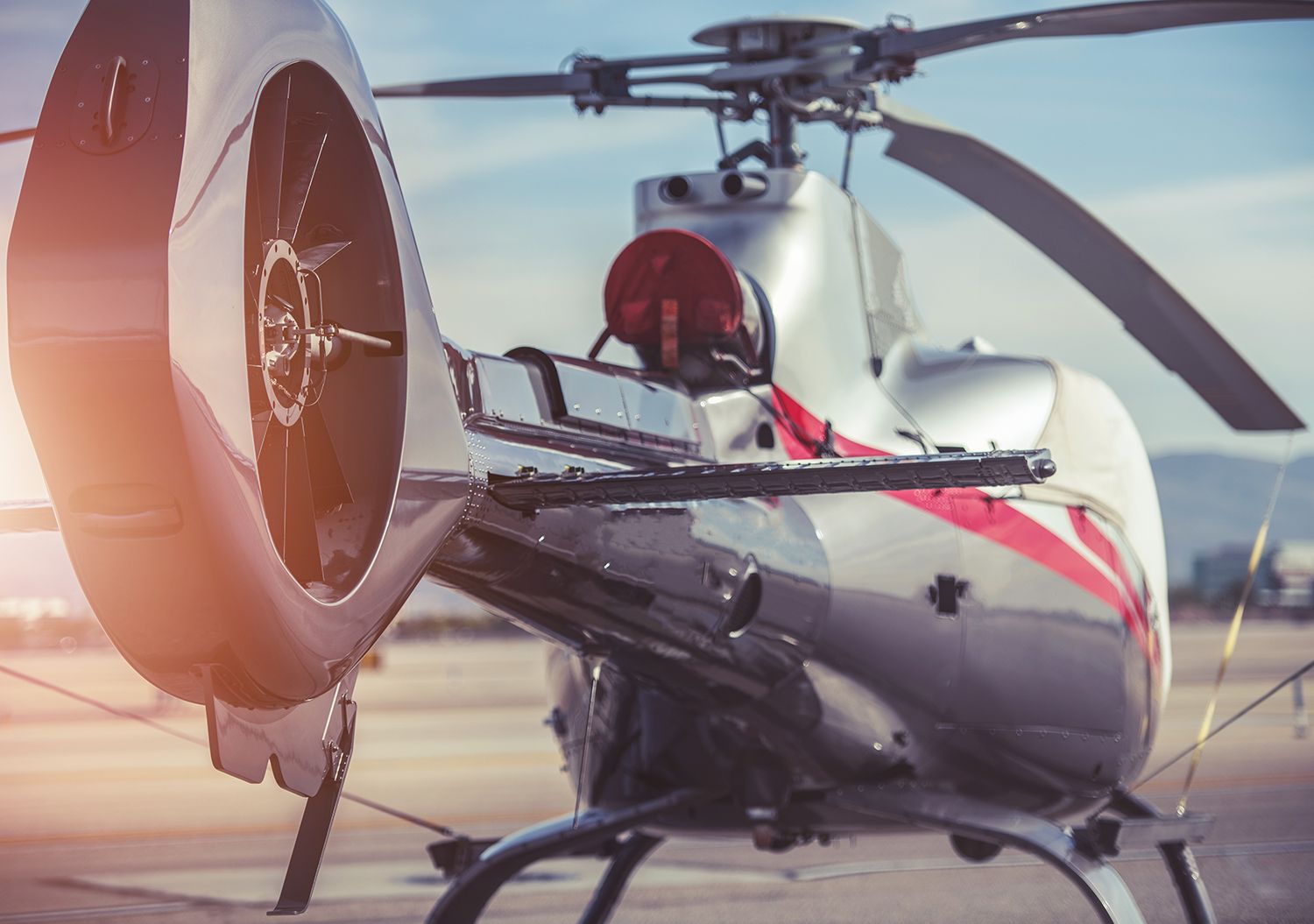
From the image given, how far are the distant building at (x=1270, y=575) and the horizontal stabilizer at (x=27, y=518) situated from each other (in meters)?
75.2

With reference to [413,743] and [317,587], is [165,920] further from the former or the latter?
[413,743]

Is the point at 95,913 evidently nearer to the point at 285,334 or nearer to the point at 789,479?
the point at 789,479

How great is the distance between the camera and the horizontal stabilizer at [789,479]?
Result: 143 inches

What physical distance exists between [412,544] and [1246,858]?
40.0 feet

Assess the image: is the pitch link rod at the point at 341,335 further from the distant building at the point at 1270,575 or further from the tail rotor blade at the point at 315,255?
the distant building at the point at 1270,575

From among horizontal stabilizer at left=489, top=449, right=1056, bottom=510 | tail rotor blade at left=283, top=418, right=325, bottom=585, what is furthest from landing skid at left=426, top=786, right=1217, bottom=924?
tail rotor blade at left=283, top=418, right=325, bottom=585

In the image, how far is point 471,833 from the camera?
1534cm

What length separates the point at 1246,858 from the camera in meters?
13.8

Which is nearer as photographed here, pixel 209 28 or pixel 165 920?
pixel 209 28

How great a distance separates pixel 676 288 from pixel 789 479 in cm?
200

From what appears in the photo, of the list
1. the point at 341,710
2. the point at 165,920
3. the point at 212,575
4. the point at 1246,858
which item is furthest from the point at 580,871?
the point at 212,575

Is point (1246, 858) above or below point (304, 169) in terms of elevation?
below

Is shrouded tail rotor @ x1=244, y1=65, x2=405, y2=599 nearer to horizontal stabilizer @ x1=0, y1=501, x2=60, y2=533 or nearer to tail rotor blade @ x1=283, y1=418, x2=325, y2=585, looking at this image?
tail rotor blade @ x1=283, y1=418, x2=325, y2=585

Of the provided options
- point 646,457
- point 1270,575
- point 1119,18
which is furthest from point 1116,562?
point 1270,575
